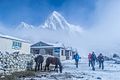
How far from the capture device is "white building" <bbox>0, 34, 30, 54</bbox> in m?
30.4

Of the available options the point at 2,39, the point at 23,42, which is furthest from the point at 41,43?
the point at 2,39

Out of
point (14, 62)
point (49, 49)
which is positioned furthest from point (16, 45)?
point (49, 49)

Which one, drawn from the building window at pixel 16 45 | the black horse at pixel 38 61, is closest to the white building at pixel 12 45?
the building window at pixel 16 45

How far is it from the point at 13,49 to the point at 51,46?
2412cm

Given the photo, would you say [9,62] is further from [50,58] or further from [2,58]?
[50,58]

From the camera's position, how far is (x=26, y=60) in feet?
77.3

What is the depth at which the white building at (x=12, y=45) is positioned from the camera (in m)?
30.4

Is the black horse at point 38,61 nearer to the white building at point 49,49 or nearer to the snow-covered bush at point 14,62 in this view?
the snow-covered bush at point 14,62

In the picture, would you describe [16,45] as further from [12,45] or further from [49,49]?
[49,49]

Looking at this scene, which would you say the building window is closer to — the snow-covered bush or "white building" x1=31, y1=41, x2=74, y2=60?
the snow-covered bush

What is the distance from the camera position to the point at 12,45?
32500 millimetres

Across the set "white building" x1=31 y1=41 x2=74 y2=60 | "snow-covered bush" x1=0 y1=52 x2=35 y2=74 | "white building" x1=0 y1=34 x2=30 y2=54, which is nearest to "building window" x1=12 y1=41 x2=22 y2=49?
"white building" x1=0 y1=34 x2=30 y2=54

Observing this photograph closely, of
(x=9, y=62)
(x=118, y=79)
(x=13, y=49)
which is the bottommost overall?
(x=118, y=79)

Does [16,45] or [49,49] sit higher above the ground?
[49,49]
